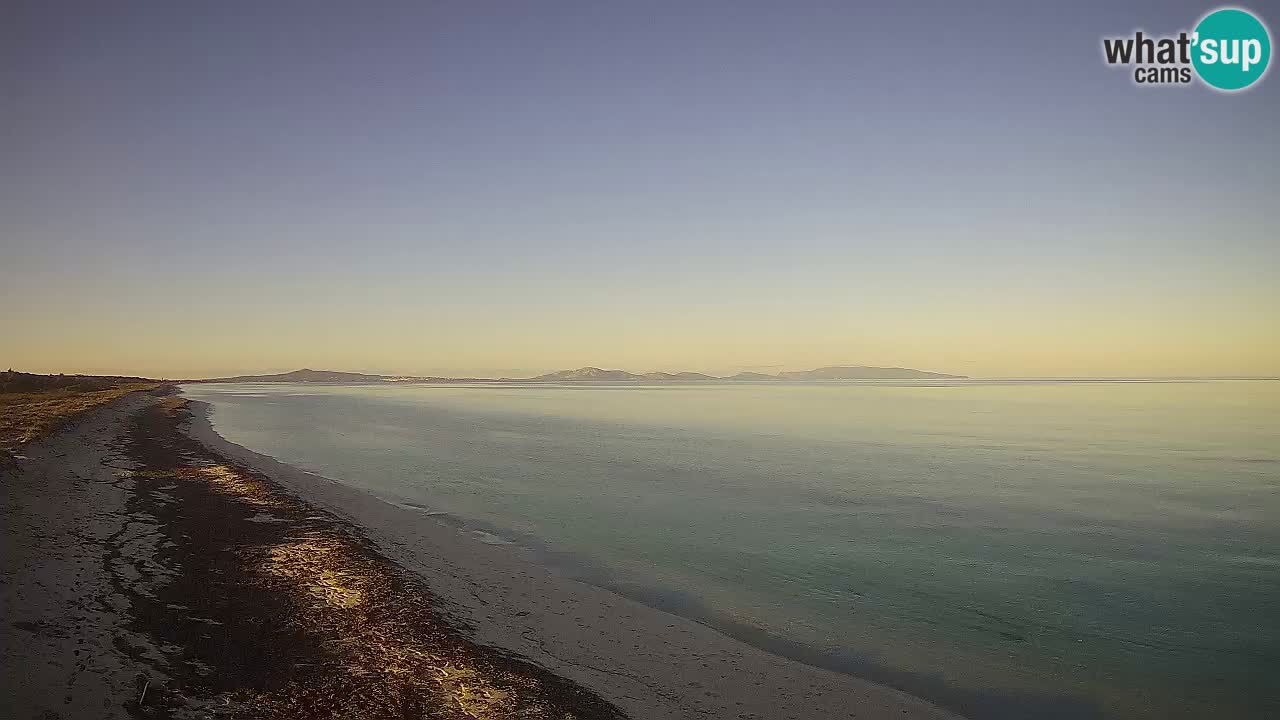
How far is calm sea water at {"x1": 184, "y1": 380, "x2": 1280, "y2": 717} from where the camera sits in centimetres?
1002

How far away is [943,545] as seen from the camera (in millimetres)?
16656

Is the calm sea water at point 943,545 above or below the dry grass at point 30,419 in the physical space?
below

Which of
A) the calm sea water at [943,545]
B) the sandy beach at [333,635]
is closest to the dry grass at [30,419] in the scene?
the calm sea water at [943,545]

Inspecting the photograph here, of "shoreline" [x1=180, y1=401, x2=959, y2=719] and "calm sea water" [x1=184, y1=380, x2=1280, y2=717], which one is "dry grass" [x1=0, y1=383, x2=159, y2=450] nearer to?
"calm sea water" [x1=184, y1=380, x2=1280, y2=717]

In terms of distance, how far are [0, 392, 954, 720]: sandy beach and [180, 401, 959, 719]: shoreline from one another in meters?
0.03

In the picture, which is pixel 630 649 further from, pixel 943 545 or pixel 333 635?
pixel 943 545

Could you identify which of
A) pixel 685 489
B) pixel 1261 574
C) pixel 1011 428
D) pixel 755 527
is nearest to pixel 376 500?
pixel 685 489

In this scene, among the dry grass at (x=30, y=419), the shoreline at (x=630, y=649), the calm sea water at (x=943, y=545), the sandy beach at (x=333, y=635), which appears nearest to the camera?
the sandy beach at (x=333, y=635)

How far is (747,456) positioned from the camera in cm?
3338

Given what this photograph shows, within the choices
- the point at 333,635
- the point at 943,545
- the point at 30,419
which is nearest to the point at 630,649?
the point at 333,635

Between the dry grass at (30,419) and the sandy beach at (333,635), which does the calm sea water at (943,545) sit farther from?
the dry grass at (30,419)

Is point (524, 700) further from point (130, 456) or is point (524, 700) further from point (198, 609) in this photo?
point (130, 456)

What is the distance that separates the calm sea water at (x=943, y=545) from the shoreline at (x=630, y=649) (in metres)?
0.64

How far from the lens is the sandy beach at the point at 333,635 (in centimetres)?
763
